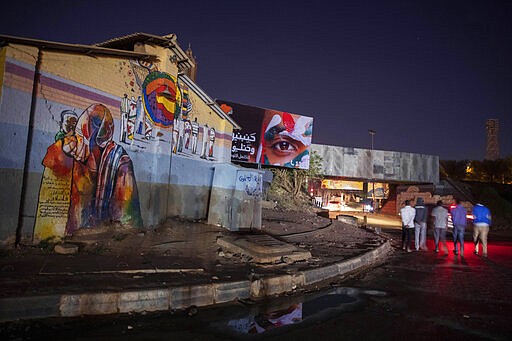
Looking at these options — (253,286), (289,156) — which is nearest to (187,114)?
(253,286)

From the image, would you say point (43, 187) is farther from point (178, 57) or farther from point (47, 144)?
point (178, 57)

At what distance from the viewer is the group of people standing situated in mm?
11289

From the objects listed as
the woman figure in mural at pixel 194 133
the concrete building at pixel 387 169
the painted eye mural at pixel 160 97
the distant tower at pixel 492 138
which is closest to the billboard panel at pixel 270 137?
the concrete building at pixel 387 169

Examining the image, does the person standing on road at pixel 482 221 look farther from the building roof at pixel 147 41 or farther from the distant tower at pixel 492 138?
the distant tower at pixel 492 138

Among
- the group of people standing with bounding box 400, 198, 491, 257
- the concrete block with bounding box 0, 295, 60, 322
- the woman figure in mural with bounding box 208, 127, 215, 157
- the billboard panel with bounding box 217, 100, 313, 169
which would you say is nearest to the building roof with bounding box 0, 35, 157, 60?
the woman figure in mural with bounding box 208, 127, 215, 157

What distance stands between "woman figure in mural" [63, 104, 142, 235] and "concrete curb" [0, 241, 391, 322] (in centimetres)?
430

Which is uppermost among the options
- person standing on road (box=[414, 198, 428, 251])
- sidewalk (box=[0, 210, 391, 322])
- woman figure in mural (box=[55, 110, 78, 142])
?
woman figure in mural (box=[55, 110, 78, 142])

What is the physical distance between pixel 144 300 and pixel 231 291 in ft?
4.78

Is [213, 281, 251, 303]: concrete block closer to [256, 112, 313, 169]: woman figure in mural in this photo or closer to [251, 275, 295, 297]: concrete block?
[251, 275, 295, 297]: concrete block

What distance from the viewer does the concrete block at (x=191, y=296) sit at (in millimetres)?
5391

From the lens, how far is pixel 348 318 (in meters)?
5.05

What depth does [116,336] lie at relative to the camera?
163 inches

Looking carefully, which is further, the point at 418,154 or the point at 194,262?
the point at 418,154

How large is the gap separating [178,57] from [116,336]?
380 inches
